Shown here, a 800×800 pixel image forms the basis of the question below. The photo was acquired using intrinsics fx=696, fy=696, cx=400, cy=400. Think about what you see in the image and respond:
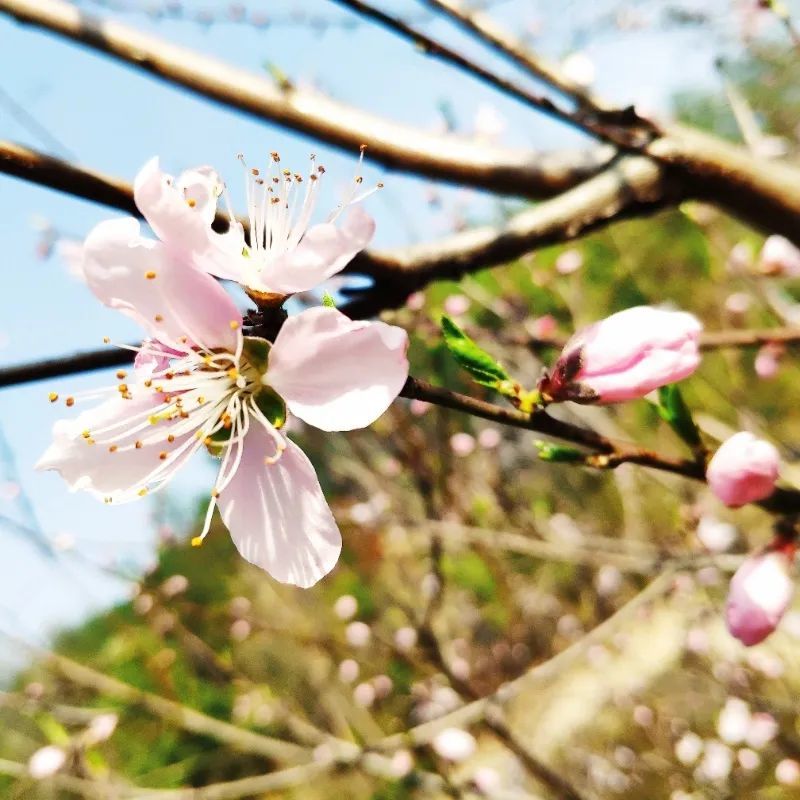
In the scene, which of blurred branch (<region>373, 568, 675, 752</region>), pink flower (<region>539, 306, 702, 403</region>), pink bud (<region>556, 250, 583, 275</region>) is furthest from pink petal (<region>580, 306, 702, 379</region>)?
pink bud (<region>556, 250, 583, 275</region>)

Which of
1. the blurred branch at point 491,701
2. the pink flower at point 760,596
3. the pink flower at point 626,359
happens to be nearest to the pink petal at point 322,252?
the pink flower at point 626,359

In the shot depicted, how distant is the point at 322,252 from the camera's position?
55 cm

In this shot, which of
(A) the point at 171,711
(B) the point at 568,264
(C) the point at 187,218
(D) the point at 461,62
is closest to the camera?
(C) the point at 187,218

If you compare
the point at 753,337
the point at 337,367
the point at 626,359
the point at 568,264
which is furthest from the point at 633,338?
the point at 568,264

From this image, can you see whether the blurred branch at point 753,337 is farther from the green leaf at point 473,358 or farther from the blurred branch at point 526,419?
the green leaf at point 473,358

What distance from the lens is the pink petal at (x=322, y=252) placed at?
1.80 ft

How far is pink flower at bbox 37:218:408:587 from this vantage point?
1.91ft

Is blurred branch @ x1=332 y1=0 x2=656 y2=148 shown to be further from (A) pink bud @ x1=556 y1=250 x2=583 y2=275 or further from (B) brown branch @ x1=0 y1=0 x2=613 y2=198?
(A) pink bud @ x1=556 y1=250 x2=583 y2=275

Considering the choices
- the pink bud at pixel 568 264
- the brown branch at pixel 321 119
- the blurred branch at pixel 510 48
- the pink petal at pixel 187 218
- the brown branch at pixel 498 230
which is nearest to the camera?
the pink petal at pixel 187 218

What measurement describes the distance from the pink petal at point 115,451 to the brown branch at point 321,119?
67 cm

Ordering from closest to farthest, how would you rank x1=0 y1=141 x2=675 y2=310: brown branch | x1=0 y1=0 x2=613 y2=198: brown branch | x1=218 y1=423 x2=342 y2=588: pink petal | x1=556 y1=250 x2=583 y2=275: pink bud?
x1=218 y1=423 x2=342 y2=588: pink petal < x1=0 y1=141 x2=675 y2=310: brown branch < x1=0 y1=0 x2=613 y2=198: brown branch < x1=556 y1=250 x2=583 y2=275: pink bud

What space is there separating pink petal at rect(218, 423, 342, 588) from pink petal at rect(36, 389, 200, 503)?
7 centimetres

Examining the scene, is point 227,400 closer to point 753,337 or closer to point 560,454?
point 560,454

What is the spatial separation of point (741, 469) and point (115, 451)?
0.62m
